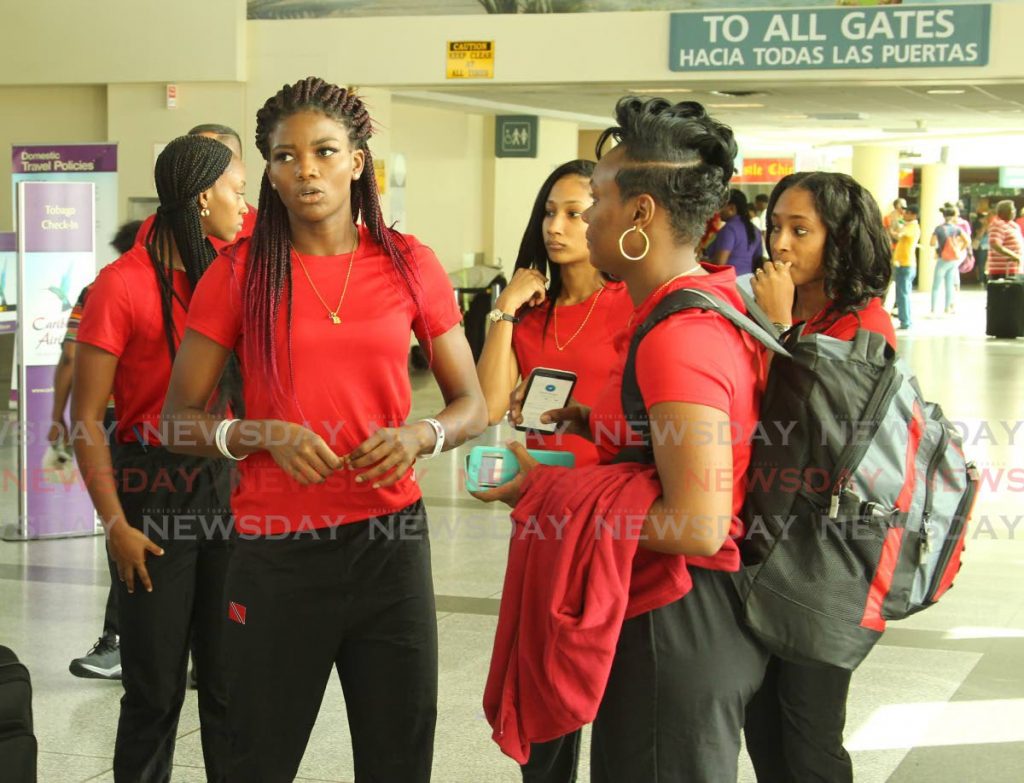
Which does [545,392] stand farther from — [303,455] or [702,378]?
[702,378]

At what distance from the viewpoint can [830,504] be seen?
2076mm

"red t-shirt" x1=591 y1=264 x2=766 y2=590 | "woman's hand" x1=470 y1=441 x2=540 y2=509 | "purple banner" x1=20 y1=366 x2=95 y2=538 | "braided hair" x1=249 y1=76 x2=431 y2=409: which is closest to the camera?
"red t-shirt" x1=591 y1=264 x2=766 y2=590

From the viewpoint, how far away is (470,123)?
57.8 ft

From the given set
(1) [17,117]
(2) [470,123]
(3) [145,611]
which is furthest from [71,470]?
(2) [470,123]

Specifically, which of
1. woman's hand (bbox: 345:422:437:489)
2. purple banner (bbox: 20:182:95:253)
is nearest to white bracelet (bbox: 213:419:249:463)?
woman's hand (bbox: 345:422:437:489)

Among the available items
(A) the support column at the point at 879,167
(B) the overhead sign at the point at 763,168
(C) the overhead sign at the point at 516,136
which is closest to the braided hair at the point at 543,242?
(C) the overhead sign at the point at 516,136

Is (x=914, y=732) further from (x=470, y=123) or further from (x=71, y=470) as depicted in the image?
(x=470, y=123)

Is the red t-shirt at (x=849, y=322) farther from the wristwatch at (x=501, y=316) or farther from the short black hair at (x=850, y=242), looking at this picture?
the wristwatch at (x=501, y=316)

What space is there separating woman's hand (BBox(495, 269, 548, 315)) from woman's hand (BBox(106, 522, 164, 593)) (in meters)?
1.03

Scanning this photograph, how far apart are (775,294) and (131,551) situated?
5.09 ft

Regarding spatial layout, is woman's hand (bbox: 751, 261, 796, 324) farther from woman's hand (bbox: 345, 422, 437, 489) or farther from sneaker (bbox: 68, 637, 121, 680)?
sneaker (bbox: 68, 637, 121, 680)

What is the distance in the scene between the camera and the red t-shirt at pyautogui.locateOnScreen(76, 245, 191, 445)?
2.98 meters

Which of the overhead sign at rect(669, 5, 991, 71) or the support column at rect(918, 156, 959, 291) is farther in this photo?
the support column at rect(918, 156, 959, 291)

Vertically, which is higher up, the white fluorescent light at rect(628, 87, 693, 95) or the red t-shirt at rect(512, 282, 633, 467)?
the white fluorescent light at rect(628, 87, 693, 95)
